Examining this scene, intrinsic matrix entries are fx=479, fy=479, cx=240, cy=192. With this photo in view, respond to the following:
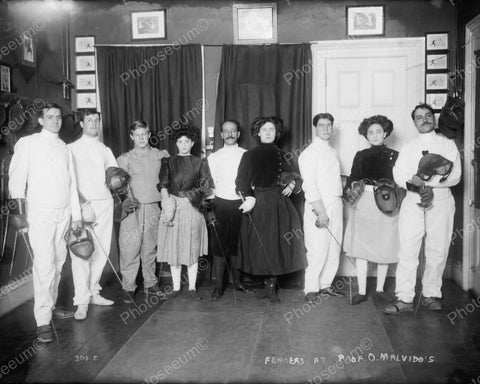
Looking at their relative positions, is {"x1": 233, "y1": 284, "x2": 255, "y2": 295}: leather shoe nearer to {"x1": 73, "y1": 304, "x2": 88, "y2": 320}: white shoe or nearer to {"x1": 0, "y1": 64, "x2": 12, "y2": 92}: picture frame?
{"x1": 73, "y1": 304, "x2": 88, "y2": 320}: white shoe

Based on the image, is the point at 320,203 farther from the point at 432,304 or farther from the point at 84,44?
the point at 84,44

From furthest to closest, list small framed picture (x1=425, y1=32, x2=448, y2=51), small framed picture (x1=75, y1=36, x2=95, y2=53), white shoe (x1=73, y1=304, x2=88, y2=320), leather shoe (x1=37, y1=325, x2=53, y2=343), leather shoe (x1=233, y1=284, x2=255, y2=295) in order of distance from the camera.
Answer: small framed picture (x1=75, y1=36, x2=95, y2=53)
small framed picture (x1=425, y1=32, x2=448, y2=51)
leather shoe (x1=233, y1=284, x2=255, y2=295)
white shoe (x1=73, y1=304, x2=88, y2=320)
leather shoe (x1=37, y1=325, x2=53, y2=343)

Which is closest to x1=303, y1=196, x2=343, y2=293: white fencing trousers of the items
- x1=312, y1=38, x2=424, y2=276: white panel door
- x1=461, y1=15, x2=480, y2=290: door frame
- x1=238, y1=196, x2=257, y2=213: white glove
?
x1=238, y1=196, x2=257, y2=213: white glove

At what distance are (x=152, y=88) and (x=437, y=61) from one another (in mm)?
2792

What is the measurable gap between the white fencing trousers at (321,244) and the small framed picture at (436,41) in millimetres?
1868

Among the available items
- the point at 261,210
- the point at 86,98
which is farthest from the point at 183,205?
the point at 86,98

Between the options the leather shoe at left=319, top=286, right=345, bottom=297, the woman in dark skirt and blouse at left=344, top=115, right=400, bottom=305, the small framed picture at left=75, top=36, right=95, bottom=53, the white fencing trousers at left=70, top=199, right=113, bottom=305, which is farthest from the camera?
the small framed picture at left=75, top=36, right=95, bottom=53

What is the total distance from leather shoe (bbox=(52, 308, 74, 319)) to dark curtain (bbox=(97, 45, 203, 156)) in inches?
66.2

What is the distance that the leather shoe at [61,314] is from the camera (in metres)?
3.71

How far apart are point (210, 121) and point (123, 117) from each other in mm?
867

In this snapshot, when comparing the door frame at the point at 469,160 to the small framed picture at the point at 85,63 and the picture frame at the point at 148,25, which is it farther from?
the small framed picture at the point at 85,63

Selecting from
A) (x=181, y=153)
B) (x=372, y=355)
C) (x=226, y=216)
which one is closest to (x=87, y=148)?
(x=181, y=153)

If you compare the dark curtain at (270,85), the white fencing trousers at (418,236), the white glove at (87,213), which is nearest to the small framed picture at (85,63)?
the dark curtain at (270,85)

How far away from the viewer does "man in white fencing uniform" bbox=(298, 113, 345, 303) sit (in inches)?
155
